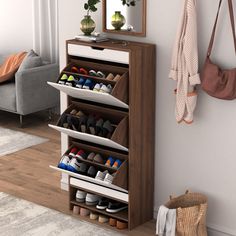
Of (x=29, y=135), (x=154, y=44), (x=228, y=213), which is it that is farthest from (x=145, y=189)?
(x=29, y=135)

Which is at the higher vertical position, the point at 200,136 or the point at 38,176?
the point at 200,136

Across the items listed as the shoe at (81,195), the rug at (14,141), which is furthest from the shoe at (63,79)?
the rug at (14,141)

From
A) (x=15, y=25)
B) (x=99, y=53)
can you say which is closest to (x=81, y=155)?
(x=99, y=53)

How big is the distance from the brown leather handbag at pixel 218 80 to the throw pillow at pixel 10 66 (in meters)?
3.23

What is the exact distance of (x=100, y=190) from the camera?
4273 millimetres

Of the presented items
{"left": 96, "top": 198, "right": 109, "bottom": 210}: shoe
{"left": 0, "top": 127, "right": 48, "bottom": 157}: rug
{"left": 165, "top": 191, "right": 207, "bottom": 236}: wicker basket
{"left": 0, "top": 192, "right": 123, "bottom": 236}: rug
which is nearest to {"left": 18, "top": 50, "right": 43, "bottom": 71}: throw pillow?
{"left": 0, "top": 127, "right": 48, "bottom": 157}: rug

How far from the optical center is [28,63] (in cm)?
647

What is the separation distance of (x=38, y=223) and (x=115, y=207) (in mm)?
535

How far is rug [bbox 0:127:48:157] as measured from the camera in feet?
19.2

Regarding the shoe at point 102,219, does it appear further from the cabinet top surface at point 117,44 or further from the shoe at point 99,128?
the cabinet top surface at point 117,44

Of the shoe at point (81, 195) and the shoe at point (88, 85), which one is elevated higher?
the shoe at point (88, 85)

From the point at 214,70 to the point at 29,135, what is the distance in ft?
9.84

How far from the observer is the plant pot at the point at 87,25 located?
13.6 ft

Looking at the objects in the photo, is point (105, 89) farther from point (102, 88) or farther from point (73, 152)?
point (73, 152)
